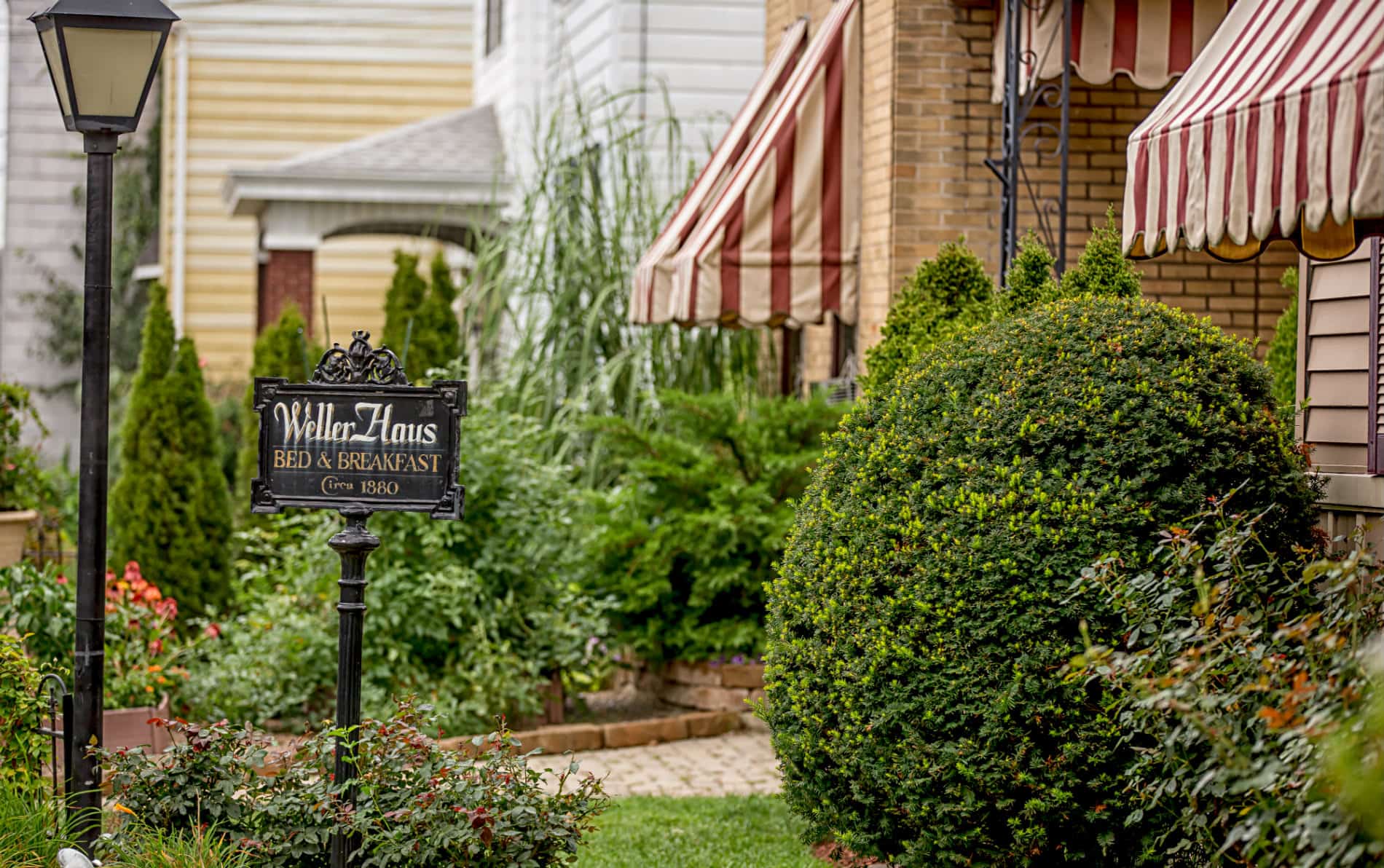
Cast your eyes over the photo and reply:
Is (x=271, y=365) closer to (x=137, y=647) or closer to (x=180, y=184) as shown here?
(x=137, y=647)

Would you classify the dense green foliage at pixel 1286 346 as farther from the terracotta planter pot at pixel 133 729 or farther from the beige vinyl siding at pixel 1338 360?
the terracotta planter pot at pixel 133 729

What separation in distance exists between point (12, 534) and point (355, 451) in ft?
14.2

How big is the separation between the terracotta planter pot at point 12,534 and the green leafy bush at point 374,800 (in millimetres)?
3829

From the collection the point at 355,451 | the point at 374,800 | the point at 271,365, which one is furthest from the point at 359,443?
the point at 271,365

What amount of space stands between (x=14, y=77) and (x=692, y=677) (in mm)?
16124

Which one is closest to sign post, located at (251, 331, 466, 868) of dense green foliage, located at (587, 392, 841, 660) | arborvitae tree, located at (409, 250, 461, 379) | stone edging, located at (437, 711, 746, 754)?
stone edging, located at (437, 711, 746, 754)

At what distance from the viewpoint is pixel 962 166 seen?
840 centimetres

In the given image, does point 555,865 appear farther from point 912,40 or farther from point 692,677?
point 912,40

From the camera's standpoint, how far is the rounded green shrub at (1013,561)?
4.31 m

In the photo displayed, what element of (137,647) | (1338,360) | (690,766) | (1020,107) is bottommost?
(690,766)

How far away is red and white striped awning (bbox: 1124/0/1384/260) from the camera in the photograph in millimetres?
3447

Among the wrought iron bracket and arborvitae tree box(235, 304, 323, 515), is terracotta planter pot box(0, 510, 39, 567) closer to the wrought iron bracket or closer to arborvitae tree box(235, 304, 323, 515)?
arborvitae tree box(235, 304, 323, 515)

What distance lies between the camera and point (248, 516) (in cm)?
1170

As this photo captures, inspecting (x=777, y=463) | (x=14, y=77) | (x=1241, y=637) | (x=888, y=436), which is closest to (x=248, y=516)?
(x=777, y=463)
